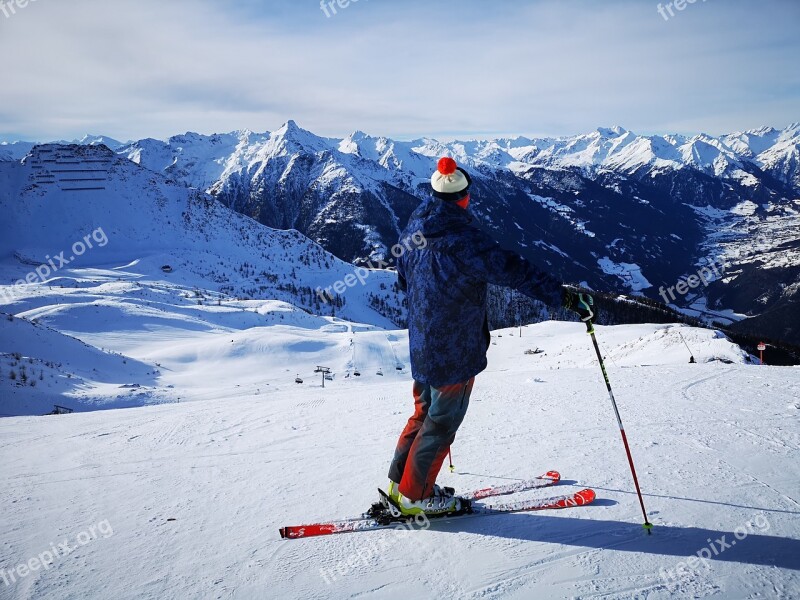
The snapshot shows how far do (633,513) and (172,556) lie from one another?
3.49 meters

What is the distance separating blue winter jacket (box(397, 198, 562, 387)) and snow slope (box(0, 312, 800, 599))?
1.34 m

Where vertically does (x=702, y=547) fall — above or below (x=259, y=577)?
below

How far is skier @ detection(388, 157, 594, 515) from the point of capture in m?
3.32

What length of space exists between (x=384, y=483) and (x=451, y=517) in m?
0.87

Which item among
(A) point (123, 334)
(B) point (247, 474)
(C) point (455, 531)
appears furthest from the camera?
(A) point (123, 334)

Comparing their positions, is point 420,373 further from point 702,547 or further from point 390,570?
point 702,547

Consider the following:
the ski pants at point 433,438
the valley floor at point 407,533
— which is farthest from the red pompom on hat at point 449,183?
the valley floor at point 407,533

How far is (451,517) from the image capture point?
3.79 meters

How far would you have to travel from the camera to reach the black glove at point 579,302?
3348mm

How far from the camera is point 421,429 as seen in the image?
12.2 ft

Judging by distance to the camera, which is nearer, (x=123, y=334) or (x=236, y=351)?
(x=236, y=351)

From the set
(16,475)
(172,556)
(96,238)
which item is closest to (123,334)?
(16,475)

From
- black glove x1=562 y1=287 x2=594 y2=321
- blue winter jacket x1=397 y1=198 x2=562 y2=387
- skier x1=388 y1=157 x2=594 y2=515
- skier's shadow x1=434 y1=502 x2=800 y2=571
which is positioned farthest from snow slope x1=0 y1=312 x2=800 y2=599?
black glove x1=562 y1=287 x2=594 y2=321

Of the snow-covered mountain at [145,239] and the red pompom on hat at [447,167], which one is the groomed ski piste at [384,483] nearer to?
the red pompom on hat at [447,167]
